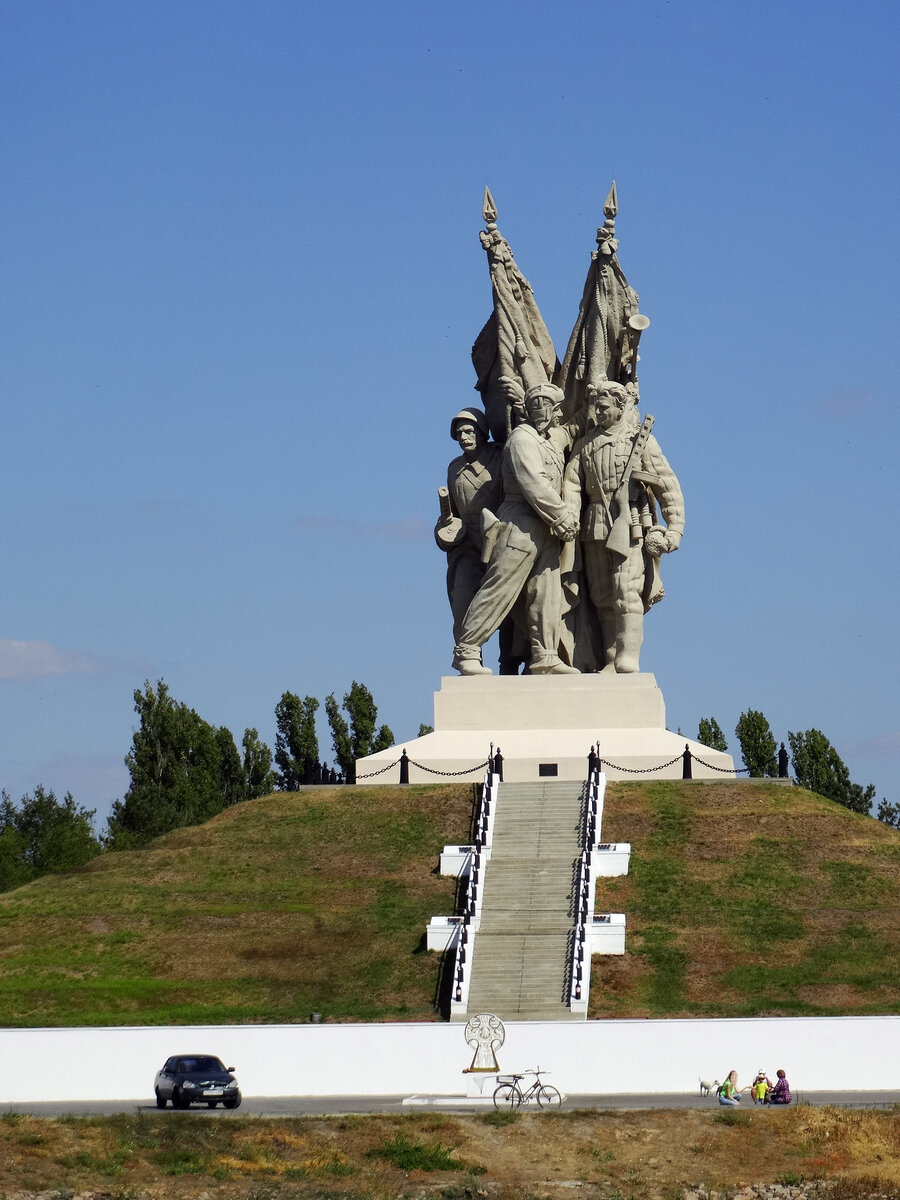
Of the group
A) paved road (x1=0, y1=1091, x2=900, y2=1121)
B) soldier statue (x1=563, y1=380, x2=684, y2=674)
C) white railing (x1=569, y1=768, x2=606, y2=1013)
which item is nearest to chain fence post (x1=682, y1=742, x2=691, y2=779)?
white railing (x1=569, y1=768, x2=606, y2=1013)

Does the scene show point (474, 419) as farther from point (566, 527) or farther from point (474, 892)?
point (474, 892)

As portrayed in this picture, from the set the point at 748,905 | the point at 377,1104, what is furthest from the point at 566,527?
the point at 377,1104

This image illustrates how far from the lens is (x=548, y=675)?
4112cm

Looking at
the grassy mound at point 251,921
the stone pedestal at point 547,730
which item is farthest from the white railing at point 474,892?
the stone pedestal at point 547,730

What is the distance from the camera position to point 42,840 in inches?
2228

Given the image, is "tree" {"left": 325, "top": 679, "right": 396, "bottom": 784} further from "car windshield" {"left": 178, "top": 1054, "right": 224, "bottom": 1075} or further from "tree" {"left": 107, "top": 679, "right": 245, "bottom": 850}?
"car windshield" {"left": 178, "top": 1054, "right": 224, "bottom": 1075}

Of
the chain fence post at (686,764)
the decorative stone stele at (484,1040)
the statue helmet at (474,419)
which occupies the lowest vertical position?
the decorative stone stele at (484,1040)

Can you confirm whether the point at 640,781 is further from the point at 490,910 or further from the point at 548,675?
the point at 490,910

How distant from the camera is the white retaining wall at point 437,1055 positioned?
28531mm

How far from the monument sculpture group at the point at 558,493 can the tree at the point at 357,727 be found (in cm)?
1924

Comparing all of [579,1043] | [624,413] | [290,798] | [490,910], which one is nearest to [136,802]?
[290,798]

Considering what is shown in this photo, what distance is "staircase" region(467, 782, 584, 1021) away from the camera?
3089 cm

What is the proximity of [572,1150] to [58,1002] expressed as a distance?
9266mm

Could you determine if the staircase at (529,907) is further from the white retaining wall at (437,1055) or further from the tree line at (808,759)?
the tree line at (808,759)
